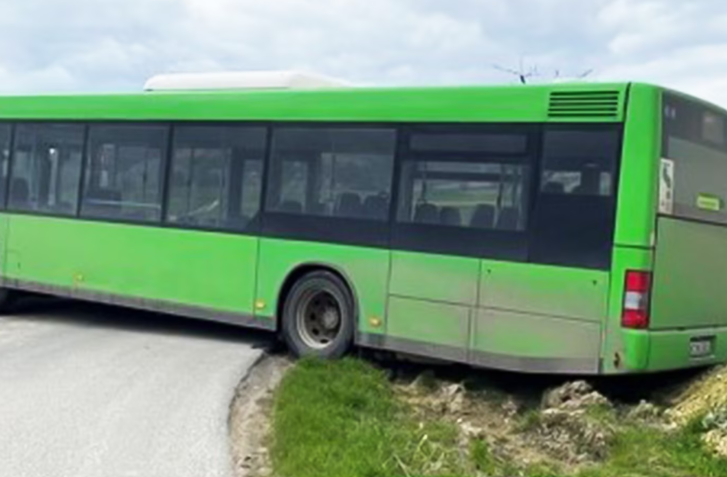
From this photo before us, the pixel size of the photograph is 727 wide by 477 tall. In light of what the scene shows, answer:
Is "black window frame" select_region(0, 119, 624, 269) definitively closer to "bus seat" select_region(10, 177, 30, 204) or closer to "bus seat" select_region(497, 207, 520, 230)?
"bus seat" select_region(497, 207, 520, 230)

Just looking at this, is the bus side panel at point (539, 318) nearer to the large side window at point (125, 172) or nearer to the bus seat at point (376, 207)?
the bus seat at point (376, 207)

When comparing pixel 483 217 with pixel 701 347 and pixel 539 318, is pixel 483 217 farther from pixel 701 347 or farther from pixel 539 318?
pixel 701 347

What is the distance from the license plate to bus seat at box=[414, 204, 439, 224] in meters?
2.68

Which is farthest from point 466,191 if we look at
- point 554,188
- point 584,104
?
point 584,104

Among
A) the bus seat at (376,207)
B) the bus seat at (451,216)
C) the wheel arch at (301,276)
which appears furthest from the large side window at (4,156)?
the bus seat at (451,216)

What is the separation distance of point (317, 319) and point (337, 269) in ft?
2.49

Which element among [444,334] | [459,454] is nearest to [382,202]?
[444,334]

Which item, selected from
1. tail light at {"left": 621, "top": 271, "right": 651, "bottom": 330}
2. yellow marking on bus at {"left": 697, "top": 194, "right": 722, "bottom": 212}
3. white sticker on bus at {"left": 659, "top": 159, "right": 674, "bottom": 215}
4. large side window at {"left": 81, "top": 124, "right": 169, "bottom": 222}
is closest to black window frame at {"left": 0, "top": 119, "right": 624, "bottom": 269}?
large side window at {"left": 81, "top": 124, "right": 169, "bottom": 222}

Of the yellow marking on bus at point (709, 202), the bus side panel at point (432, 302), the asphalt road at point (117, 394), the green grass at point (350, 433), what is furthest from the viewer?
the bus side panel at point (432, 302)

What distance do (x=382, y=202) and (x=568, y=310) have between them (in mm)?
2339

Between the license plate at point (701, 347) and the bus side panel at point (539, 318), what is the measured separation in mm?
1138

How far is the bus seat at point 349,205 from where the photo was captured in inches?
370

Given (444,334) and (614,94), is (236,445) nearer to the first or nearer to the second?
(444,334)

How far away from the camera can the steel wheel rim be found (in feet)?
32.1
